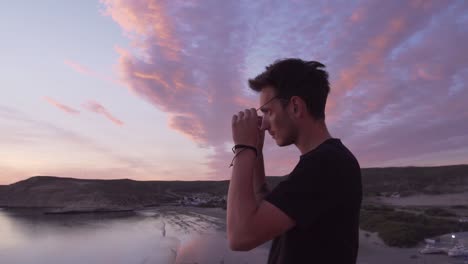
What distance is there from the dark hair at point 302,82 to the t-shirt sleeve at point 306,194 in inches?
16.1

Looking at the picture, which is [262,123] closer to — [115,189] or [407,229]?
[407,229]

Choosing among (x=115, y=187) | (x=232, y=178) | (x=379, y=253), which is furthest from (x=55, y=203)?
(x=232, y=178)

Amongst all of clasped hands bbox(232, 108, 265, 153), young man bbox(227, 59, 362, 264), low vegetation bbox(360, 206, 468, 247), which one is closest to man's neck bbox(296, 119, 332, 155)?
young man bbox(227, 59, 362, 264)

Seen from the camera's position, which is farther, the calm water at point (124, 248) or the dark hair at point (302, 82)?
the calm water at point (124, 248)

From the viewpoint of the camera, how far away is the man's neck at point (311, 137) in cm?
216

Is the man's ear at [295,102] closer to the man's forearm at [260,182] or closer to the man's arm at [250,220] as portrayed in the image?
the man's arm at [250,220]

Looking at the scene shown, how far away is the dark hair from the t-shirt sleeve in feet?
1.35

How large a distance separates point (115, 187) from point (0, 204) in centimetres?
2073

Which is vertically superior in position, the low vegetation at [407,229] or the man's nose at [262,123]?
the man's nose at [262,123]

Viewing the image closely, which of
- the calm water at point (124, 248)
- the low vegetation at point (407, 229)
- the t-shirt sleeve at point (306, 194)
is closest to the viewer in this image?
the t-shirt sleeve at point (306, 194)

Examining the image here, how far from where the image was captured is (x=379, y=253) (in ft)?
46.9

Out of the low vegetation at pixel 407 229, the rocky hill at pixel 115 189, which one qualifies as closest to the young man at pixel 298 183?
the low vegetation at pixel 407 229

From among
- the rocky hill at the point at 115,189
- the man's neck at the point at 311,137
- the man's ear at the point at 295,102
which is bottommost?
the man's neck at the point at 311,137

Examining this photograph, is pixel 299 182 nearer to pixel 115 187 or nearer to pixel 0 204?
pixel 115 187
